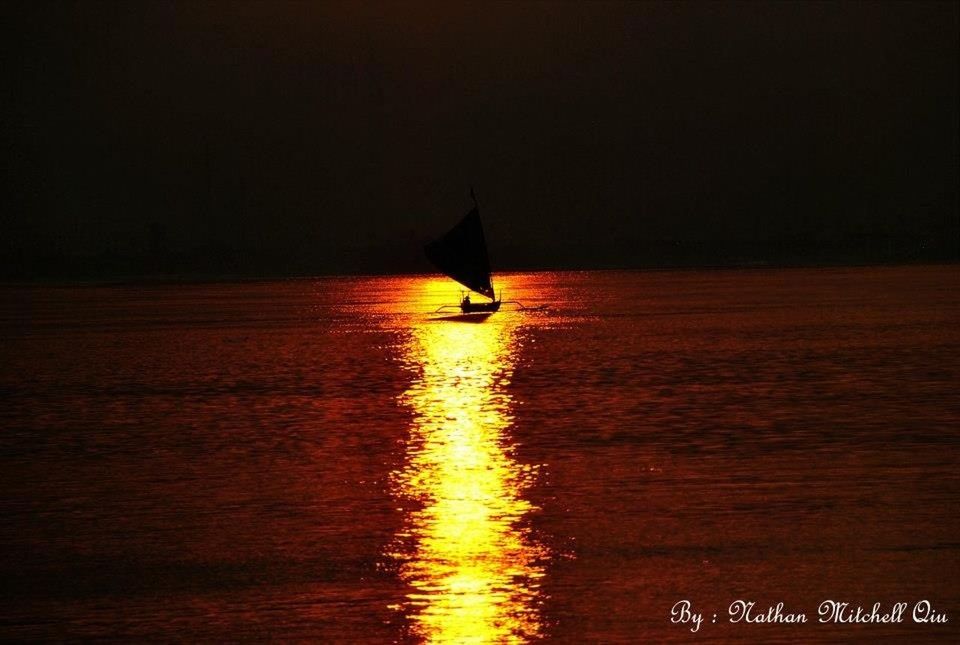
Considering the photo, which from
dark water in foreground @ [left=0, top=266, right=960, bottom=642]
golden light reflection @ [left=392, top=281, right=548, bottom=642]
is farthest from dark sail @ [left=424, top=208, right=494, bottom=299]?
golden light reflection @ [left=392, top=281, right=548, bottom=642]

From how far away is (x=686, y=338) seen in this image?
190 ft

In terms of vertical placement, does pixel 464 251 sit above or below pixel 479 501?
above

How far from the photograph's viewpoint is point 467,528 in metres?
15.3

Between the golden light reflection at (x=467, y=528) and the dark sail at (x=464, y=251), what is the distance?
40.3m

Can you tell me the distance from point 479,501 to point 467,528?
6.50 ft

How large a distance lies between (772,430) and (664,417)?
294cm

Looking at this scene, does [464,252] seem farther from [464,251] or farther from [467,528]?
[467,528]

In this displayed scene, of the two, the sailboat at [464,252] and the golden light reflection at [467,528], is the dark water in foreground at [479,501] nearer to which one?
the golden light reflection at [467,528]

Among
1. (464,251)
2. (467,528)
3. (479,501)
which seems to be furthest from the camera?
(464,251)

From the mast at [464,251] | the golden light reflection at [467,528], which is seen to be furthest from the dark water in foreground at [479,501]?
the mast at [464,251]

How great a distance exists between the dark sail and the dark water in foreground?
31716 mm

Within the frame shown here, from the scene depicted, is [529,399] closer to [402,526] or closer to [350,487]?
[350,487]

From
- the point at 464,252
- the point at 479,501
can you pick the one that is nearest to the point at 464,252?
the point at 464,252

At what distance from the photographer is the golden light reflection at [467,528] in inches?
449
